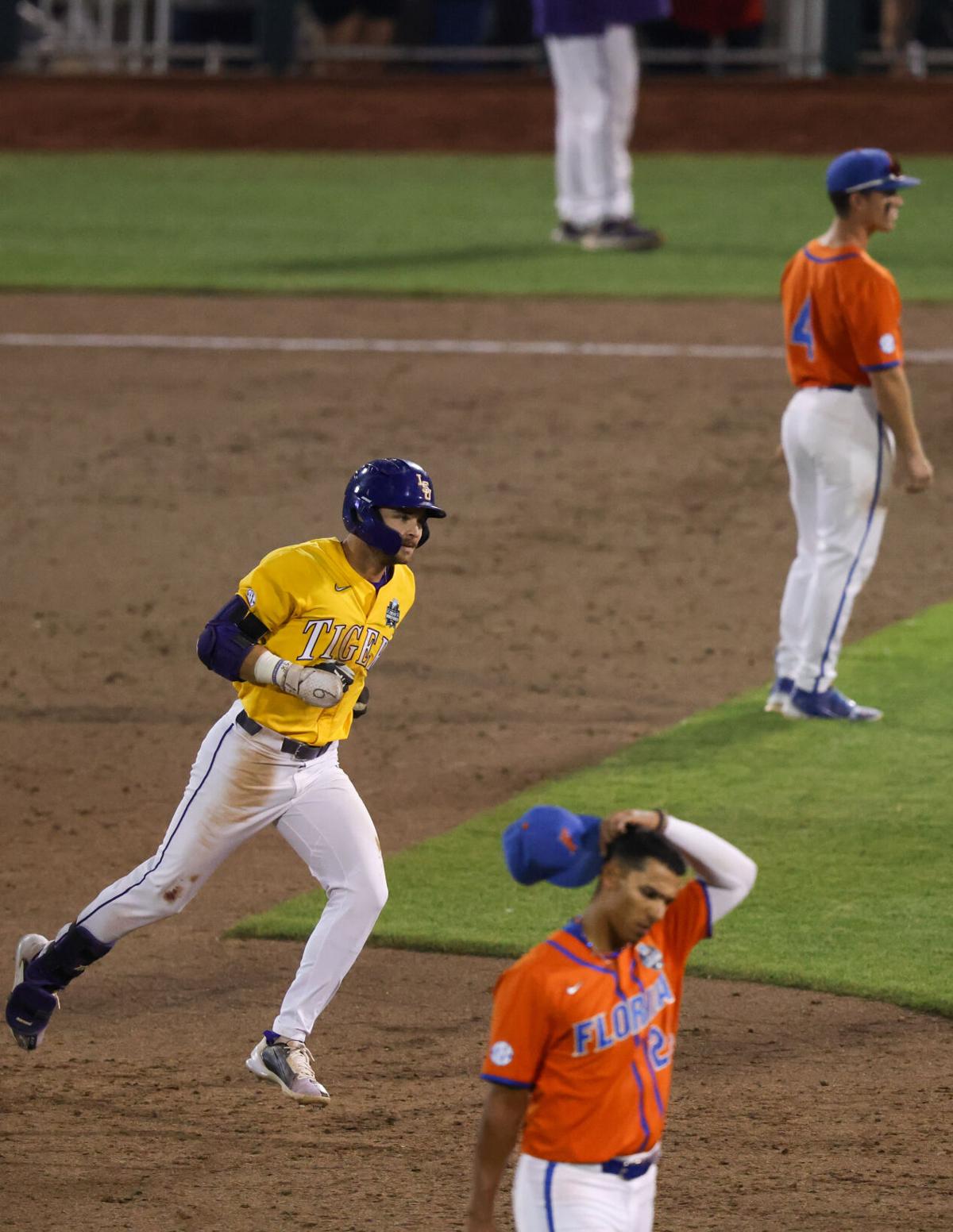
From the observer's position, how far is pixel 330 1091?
5.52 metres

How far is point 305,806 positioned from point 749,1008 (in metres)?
1.52

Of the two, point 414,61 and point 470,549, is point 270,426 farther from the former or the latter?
point 414,61

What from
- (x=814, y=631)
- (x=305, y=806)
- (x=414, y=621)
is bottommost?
(x=414, y=621)

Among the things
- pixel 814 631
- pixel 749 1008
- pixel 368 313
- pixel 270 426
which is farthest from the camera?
pixel 368 313

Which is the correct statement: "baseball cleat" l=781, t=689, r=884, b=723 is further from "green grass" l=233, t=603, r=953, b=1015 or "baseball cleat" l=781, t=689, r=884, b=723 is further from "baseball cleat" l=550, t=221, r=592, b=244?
"baseball cleat" l=550, t=221, r=592, b=244

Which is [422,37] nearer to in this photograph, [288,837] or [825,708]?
[825,708]

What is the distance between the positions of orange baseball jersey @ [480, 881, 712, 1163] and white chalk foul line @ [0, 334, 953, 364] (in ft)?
35.7

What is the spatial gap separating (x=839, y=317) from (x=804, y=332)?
171mm

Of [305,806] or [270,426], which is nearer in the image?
[305,806]

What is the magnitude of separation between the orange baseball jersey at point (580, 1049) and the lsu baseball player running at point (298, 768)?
171 cm

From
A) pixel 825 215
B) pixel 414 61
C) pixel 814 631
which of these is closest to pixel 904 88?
pixel 825 215

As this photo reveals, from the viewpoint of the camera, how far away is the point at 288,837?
5.57 metres

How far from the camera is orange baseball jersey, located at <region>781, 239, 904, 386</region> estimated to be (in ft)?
25.4

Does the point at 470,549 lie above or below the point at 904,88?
below
